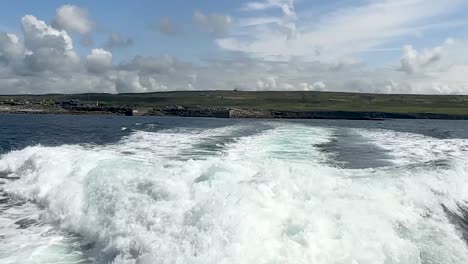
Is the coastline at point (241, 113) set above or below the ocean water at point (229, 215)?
below

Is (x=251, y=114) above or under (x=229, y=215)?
under

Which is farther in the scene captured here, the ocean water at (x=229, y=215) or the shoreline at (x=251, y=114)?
the shoreline at (x=251, y=114)

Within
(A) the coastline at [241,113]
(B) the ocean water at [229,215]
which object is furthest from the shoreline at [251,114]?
(B) the ocean water at [229,215]

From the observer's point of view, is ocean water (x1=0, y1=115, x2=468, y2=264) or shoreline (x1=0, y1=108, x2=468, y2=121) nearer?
ocean water (x1=0, y1=115, x2=468, y2=264)

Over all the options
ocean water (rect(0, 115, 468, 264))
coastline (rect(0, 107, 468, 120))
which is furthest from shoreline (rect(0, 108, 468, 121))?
ocean water (rect(0, 115, 468, 264))

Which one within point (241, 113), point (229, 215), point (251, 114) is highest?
point (229, 215)

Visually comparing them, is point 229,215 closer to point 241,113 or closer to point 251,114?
point 241,113

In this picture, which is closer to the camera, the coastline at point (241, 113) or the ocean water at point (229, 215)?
the ocean water at point (229, 215)

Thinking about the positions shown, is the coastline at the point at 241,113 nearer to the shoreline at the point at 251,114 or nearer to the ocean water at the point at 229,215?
the shoreline at the point at 251,114

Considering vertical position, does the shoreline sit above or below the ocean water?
below

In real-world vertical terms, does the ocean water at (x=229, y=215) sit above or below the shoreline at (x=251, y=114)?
above

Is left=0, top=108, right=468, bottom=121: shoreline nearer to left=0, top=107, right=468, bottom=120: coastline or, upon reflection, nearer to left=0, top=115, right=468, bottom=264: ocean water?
left=0, top=107, right=468, bottom=120: coastline

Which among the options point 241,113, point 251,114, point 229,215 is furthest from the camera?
point 251,114

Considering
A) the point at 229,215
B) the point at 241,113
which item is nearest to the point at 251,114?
the point at 241,113
